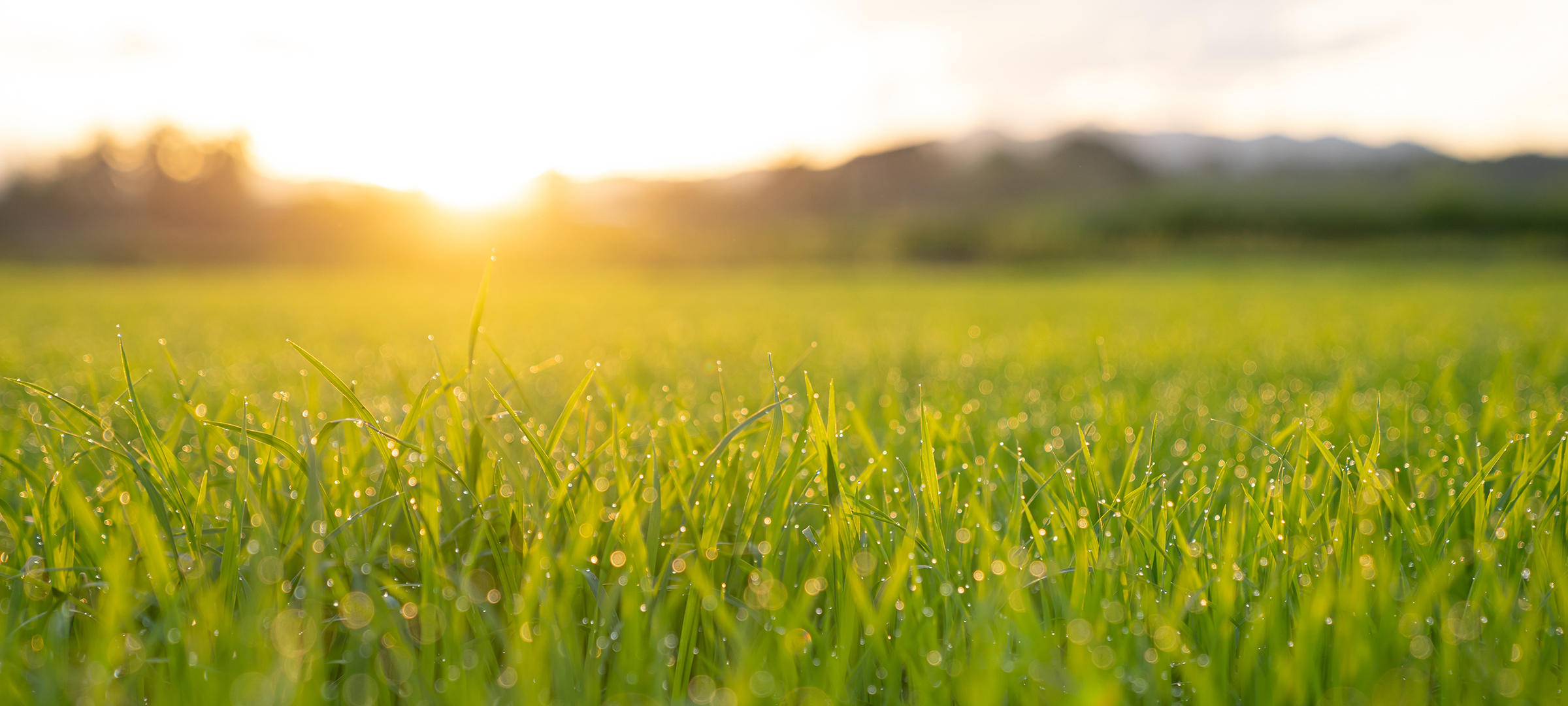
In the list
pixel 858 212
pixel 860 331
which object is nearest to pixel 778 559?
pixel 860 331

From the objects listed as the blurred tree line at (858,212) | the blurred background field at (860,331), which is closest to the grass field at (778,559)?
the blurred background field at (860,331)

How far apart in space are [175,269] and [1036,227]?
2549 centimetres

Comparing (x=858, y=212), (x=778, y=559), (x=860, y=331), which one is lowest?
(x=860, y=331)

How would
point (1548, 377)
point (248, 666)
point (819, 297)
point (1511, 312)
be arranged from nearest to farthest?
point (248, 666) → point (1548, 377) → point (1511, 312) → point (819, 297)

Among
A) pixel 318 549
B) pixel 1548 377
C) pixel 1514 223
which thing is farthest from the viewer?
pixel 1514 223

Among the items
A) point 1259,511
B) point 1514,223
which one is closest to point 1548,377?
point 1259,511

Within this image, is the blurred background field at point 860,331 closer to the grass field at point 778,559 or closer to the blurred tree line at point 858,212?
the grass field at point 778,559

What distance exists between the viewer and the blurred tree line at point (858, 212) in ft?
71.2

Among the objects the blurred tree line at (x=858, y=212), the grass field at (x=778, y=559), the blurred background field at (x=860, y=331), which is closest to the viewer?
the grass field at (x=778, y=559)

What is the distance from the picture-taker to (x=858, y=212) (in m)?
44.5

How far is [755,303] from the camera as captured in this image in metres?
8.27

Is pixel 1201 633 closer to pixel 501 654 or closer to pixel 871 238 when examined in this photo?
pixel 501 654

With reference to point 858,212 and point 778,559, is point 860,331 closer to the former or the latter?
point 778,559

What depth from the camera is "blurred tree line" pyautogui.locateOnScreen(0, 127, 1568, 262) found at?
2169 cm
